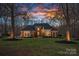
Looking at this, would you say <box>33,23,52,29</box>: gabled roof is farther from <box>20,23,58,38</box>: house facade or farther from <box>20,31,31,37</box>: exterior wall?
<box>20,31,31,37</box>: exterior wall

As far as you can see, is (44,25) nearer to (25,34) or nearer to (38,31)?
(38,31)

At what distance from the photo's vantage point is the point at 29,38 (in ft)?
22.5

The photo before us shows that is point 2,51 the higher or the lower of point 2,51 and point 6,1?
the lower

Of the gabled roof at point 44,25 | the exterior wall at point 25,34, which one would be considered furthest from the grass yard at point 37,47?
the gabled roof at point 44,25

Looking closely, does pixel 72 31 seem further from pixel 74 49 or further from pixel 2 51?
pixel 2 51

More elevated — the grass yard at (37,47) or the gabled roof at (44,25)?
the gabled roof at (44,25)

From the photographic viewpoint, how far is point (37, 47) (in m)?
6.85

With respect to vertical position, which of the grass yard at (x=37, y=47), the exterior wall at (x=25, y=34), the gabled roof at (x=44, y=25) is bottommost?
the grass yard at (x=37, y=47)

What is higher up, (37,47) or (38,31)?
(38,31)

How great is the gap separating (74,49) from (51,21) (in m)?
0.45

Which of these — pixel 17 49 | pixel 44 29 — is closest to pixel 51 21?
pixel 44 29

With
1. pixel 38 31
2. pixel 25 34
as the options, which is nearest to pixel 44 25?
pixel 38 31

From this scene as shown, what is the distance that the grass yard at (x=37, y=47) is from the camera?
684 cm

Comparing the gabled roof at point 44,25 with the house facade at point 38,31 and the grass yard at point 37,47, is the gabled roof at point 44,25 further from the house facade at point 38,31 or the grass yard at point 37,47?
the grass yard at point 37,47
